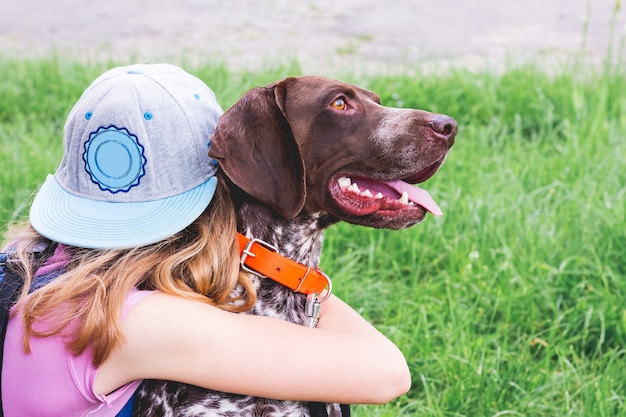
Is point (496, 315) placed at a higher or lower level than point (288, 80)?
lower

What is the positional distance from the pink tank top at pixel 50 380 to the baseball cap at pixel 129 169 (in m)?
0.18

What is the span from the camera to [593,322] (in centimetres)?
350

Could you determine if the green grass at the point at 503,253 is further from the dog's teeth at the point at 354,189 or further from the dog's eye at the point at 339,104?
the dog's eye at the point at 339,104

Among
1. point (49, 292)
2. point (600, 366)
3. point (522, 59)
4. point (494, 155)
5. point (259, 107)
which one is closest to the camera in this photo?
point (49, 292)

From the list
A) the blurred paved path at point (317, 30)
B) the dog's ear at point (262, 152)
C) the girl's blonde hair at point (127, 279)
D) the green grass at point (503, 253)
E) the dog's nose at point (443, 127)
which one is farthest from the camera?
the blurred paved path at point (317, 30)

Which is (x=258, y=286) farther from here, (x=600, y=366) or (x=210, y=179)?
(x=600, y=366)

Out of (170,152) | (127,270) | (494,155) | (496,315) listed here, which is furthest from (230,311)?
(494,155)

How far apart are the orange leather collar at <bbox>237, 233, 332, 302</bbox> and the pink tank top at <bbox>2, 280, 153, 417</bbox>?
11.2 inches

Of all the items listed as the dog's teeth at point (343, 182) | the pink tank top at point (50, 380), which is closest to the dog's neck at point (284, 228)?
the dog's teeth at point (343, 182)

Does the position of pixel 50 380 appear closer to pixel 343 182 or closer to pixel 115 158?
pixel 115 158

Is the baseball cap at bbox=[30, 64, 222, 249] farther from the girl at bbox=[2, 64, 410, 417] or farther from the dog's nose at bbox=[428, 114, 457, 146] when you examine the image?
the dog's nose at bbox=[428, 114, 457, 146]

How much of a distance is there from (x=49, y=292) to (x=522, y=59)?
4.88 meters

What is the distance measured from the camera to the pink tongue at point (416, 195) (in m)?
2.40

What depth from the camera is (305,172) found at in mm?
2375
